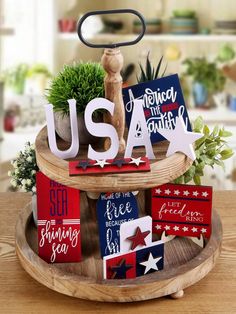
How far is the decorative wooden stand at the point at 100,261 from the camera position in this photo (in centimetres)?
98

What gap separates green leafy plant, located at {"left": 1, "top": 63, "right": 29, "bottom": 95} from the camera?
13.0ft

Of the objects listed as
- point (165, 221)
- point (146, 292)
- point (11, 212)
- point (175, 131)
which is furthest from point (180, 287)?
point (11, 212)

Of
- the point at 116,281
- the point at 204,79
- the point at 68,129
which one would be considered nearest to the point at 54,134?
the point at 68,129

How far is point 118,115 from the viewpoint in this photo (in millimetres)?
1082

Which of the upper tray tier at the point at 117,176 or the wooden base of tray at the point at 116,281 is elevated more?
the upper tray tier at the point at 117,176

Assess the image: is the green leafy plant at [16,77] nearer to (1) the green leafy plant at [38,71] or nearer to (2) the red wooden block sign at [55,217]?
(1) the green leafy plant at [38,71]

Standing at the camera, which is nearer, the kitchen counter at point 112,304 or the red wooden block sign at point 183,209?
the kitchen counter at point 112,304

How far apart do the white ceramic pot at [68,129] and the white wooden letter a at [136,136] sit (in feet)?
0.38

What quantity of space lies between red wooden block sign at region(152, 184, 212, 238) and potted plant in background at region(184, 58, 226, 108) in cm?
295

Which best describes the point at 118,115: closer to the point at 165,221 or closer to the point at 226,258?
the point at 165,221

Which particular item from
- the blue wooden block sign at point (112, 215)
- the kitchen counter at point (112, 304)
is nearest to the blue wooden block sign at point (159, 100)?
the blue wooden block sign at point (112, 215)

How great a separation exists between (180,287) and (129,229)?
0.14 meters

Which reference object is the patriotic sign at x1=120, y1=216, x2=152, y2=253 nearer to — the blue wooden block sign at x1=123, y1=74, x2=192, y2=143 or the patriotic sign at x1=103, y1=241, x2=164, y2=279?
the patriotic sign at x1=103, y1=241, x2=164, y2=279

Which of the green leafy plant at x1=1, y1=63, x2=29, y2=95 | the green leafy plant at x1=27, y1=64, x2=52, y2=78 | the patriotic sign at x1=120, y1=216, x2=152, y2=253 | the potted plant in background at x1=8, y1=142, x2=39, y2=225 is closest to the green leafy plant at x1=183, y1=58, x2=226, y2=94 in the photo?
the green leafy plant at x1=27, y1=64, x2=52, y2=78
